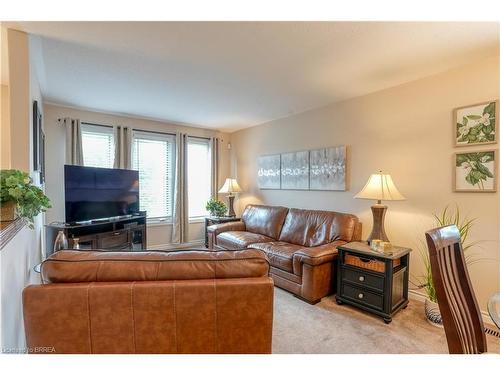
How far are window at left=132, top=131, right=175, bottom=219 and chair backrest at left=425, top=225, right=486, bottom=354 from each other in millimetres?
4466

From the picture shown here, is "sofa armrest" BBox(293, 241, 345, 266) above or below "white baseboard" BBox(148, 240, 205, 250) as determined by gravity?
above

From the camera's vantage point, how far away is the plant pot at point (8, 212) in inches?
56.6

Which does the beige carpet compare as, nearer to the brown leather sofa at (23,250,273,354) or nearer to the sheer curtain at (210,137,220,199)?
the brown leather sofa at (23,250,273,354)

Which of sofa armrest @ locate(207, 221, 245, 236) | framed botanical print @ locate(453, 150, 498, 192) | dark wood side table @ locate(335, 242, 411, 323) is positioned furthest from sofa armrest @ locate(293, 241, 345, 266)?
sofa armrest @ locate(207, 221, 245, 236)

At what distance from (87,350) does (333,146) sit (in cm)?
342

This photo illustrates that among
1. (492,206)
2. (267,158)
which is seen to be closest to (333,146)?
(267,158)

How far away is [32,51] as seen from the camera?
2.24m

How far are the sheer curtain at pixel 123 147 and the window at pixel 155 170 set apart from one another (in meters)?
0.12

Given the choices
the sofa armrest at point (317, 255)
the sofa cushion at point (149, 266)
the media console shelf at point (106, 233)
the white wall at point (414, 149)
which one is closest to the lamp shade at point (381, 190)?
the white wall at point (414, 149)

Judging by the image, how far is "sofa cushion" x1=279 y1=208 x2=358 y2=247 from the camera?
3203 mm

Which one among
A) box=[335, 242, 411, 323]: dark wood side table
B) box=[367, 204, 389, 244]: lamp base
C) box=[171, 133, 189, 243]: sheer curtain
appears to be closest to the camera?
box=[335, 242, 411, 323]: dark wood side table

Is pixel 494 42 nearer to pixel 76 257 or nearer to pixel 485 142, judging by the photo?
pixel 485 142
